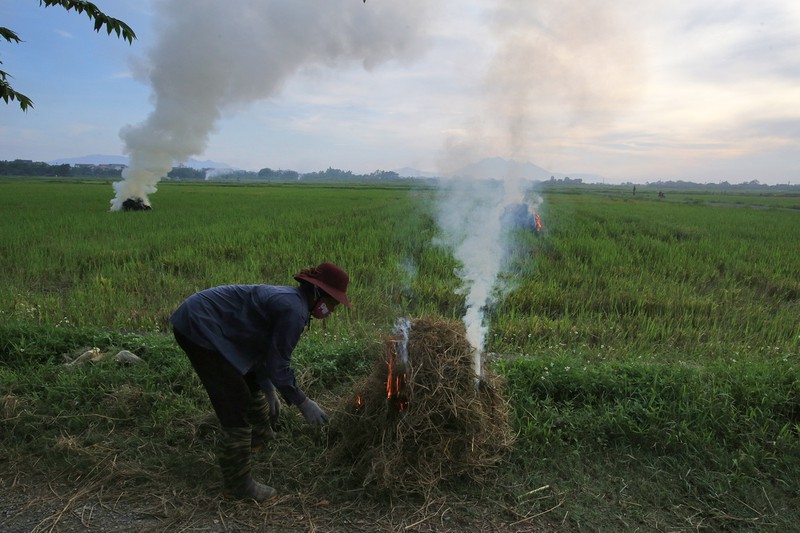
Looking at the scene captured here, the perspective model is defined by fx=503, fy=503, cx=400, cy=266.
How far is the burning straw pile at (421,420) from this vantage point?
2875mm

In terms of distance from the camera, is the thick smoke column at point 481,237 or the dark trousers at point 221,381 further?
the thick smoke column at point 481,237

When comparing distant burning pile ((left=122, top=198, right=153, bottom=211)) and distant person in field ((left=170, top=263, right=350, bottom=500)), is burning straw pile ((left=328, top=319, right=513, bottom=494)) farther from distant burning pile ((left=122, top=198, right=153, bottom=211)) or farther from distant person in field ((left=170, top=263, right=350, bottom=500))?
distant burning pile ((left=122, top=198, right=153, bottom=211))

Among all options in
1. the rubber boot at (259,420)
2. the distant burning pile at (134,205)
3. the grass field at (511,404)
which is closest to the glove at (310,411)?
the grass field at (511,404)

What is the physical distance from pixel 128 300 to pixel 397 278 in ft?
12.2

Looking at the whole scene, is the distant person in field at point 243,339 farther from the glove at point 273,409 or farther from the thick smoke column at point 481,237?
the thick smoke column at point 481,237

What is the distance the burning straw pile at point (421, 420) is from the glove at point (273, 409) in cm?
50

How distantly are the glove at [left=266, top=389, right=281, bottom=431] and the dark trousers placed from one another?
495mm

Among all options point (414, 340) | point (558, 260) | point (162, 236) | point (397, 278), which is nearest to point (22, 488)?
point (414, 340)

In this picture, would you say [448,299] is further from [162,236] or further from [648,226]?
[648,226]

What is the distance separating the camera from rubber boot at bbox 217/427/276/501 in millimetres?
2717

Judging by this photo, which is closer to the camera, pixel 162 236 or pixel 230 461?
pixel 230 461

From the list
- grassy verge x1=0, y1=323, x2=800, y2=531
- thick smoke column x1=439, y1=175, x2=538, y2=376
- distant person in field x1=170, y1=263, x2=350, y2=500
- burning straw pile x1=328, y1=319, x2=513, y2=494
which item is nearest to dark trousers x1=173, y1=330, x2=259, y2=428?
distant person in field x1=170, y1=263, x2=350, y2=500

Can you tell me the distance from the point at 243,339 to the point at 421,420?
1.10m

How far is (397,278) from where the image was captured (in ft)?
25.4
